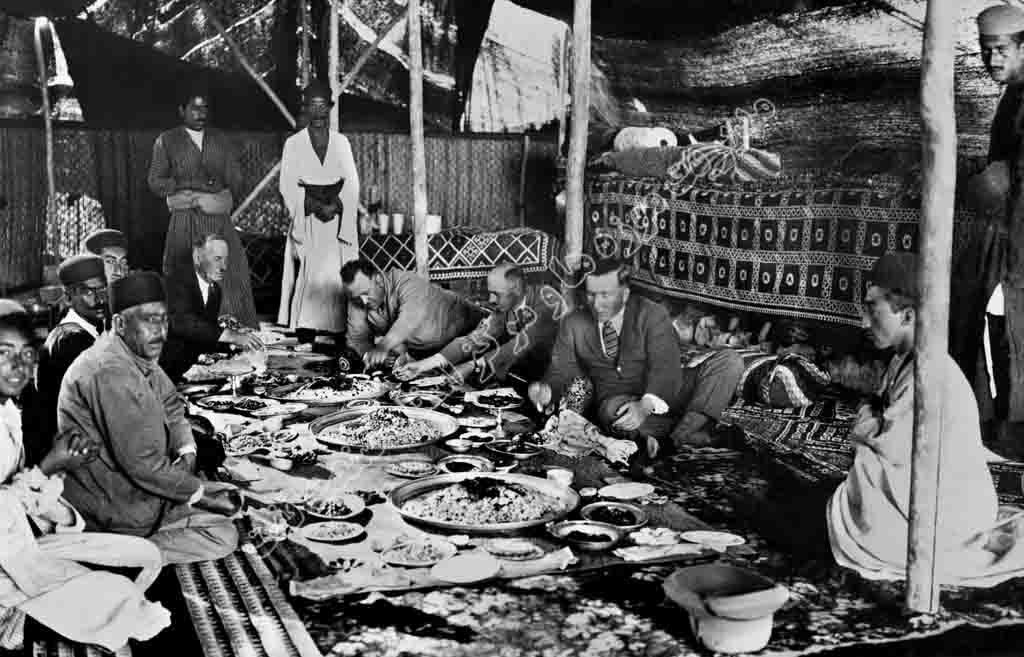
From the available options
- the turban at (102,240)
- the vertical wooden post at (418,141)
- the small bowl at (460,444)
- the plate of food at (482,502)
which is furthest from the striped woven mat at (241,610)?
the vertical wooden post at (418,141)

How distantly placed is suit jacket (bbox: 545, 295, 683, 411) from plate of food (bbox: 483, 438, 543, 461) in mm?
610

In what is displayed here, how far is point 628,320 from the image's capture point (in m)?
6.07

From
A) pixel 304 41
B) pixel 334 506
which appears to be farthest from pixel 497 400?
pixel 304 41

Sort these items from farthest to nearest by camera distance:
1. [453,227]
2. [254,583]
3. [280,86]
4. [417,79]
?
1. [453,227]
2. [417,79]
3. [280,86]
4. [254,583]

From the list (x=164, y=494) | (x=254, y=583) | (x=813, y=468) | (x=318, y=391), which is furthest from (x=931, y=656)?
(x=318, y=391)

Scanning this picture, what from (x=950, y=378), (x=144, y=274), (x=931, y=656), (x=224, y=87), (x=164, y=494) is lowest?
(x=931, y=656)

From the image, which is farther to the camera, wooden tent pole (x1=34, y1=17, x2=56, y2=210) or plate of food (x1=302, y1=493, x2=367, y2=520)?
wooden tent pole (x1=34, y1=17, x2=56, y2=210)

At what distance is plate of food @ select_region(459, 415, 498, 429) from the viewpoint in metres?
6.00

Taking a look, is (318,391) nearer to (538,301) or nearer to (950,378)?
(538,301)

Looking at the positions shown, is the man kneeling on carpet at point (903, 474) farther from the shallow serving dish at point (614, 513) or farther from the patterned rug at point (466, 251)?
the patterned rug at point (466, 251)

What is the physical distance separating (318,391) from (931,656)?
12.7 ft

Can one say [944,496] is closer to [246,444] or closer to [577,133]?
[246,444]

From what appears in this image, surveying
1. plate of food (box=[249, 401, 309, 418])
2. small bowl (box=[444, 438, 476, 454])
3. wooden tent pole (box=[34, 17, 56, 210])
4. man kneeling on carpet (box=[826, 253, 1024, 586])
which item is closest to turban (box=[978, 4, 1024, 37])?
man kneeling on carpet (box=[826, 253, 1024, 586])

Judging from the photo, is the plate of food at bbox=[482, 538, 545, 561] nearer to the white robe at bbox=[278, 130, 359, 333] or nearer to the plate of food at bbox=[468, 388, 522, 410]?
the plate of food at bbox=[468, 388, 522, 410]
